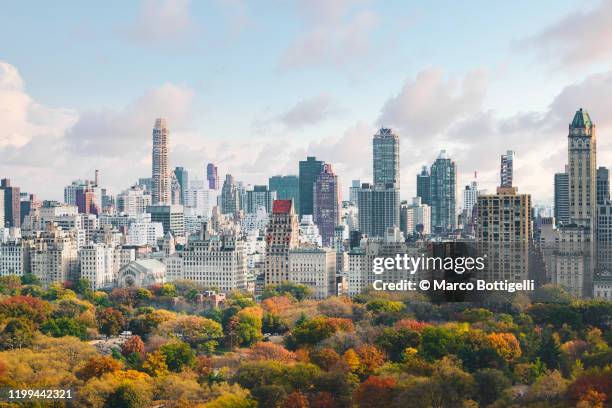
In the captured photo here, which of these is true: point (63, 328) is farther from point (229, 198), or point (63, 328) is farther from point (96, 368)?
point (229, 198)

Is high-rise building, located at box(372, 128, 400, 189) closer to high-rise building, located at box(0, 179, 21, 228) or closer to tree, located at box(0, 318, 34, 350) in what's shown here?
high-rise building, located at box(0, 179, 21, 228)

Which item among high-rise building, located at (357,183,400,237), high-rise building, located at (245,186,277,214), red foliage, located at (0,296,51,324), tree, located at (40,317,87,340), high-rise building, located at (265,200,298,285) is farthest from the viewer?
high-rise building, located at (245,186,277,214)

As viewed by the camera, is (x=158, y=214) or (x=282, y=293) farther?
(x=158, y=214)

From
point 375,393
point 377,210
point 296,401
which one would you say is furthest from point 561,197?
point 296,401

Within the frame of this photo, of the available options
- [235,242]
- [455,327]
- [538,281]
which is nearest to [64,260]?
[235,242]

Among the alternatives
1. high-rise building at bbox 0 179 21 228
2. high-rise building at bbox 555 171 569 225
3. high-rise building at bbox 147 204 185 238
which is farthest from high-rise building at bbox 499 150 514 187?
high-rise building at bbox 0 179 21 228

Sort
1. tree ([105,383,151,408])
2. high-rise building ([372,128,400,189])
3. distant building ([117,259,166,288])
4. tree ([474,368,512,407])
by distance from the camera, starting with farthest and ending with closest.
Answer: high-rise building ([372,128,400,189]), distant building ([117,259,166,288]), tree ([474,368,512,407]), tree ([105,383,151,408])

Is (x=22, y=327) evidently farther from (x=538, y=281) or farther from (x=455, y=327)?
(x=538, y=281)
